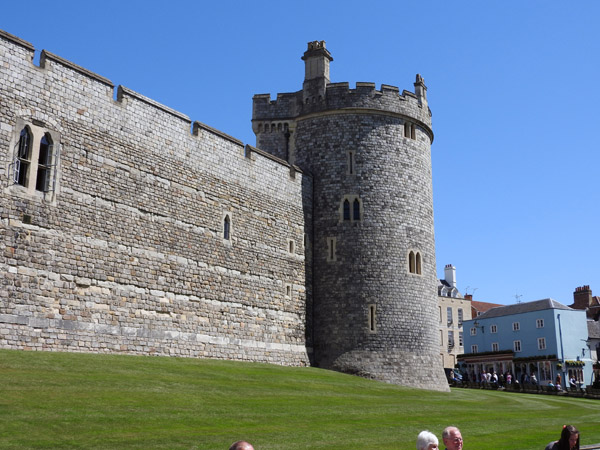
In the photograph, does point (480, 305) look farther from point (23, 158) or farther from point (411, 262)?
point (23, 158)

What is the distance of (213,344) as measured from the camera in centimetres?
2220

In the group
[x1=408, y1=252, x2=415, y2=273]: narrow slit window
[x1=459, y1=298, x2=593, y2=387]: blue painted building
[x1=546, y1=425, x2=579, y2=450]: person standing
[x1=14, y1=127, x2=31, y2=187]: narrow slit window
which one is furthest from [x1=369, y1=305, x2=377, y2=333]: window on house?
[x1=459, y1=298, x2=593, y2=387]: blue painted building

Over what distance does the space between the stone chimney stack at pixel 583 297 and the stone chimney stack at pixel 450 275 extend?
13909 millimetres

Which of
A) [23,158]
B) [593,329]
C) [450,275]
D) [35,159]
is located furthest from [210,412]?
[450,275]

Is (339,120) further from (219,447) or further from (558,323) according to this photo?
(558,323)

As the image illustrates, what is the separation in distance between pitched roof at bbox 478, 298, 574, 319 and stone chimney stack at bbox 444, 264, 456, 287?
Result: 13.8m

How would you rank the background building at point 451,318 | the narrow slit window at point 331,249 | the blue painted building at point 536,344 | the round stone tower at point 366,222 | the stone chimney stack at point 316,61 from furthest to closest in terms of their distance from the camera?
the background building at point 451,318, the blue painted building at point 536,344, the stone chimney stack at point 316,61, the narrow slit window at point 331,249, the round stone tower at point 366,222

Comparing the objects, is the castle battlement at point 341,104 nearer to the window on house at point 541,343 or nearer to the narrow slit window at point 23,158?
the narrow slit window at point 23,158

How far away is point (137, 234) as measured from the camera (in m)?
20.3

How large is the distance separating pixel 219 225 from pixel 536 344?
36603 mm

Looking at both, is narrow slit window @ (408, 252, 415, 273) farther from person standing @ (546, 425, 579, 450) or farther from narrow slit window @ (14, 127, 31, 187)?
person standing @ (546, 425, 579, 450)

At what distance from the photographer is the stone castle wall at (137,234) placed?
17266mm

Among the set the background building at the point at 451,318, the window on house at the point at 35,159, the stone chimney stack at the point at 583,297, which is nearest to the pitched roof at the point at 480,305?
the background building at the point at 451,318

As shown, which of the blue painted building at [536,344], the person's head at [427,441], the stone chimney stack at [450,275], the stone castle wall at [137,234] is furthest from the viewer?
the stone chimney stack at [450,275]
